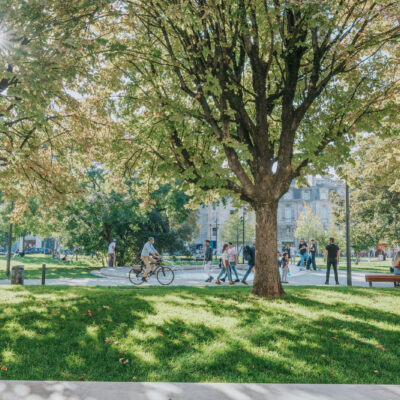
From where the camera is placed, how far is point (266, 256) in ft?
30.7

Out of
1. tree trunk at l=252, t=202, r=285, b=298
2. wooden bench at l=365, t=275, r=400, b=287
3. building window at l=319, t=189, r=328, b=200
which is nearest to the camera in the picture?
tree trunk at l=252, t=202, r=285, b=298

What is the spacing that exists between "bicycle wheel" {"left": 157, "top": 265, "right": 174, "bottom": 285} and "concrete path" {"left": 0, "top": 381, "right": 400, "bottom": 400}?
1114cm

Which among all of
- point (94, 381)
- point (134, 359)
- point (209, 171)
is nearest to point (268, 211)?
point (209, 171)

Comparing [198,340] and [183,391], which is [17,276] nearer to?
[198,340]

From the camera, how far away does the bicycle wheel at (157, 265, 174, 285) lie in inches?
605

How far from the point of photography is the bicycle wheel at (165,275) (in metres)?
15.4

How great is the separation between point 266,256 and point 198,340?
394 cm

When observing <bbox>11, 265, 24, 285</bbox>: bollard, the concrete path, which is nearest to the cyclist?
<bbox>11, 265, 24, 285</bbox>: bollard

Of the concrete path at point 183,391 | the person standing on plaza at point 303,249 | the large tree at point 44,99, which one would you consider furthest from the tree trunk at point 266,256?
the person standing on plaza at point 303,249

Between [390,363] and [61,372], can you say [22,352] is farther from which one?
[390,363]

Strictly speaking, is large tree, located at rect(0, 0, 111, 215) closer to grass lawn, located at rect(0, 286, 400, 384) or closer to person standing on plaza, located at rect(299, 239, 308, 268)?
grass lawn, located at rect(0, 286, 400, 384)

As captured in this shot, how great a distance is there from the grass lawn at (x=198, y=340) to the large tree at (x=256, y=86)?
2272mm

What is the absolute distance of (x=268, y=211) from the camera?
9.45 m

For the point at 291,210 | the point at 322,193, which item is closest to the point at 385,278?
the point at 291,210
